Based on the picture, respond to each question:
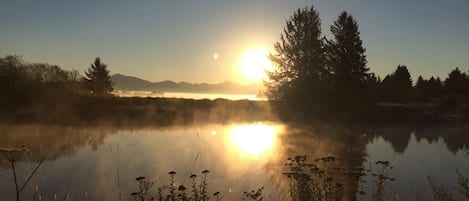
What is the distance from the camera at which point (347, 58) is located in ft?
132

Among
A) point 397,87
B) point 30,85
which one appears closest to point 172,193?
point 30,85

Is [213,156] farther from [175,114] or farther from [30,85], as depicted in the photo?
A: [30,85]

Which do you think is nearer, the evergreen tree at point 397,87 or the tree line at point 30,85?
the tree line at point 30,85

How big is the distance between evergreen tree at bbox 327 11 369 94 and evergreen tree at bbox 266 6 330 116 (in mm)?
1712

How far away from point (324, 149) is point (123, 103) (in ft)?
77.1

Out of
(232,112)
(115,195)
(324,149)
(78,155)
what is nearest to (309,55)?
(232,112)

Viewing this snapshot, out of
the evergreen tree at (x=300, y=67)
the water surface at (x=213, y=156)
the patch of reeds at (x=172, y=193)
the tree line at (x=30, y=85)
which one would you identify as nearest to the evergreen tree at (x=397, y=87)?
the evergreen tree at (x=300, y=67)

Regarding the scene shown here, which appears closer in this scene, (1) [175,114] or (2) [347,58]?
(1) [175,114]

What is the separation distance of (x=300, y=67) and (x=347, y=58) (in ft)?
19.2

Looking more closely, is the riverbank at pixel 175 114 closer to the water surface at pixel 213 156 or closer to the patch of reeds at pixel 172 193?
the water surface at pixel 213 156

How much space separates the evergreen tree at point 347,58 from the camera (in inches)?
1535

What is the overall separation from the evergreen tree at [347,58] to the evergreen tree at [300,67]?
5.62ft

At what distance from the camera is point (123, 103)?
3712cm

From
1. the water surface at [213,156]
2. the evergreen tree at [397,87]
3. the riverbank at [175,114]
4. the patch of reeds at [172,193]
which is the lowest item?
the water surface at [213,156]
